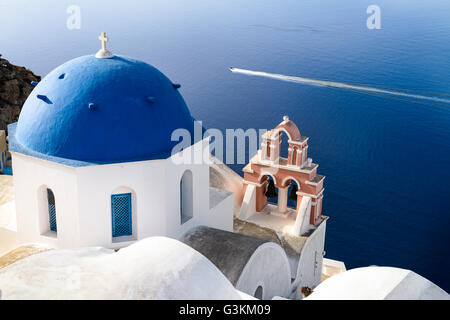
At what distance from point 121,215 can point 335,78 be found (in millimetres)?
37219

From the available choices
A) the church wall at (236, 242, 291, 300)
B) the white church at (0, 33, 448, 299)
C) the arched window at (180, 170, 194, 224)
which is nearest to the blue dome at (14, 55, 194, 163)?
the white church at (0, 33, 448, 299)

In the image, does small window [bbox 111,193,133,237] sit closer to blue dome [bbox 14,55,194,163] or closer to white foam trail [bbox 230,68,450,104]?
blue dome [bbox 14,55,194,163]

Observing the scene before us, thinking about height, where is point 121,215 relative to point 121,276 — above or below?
below

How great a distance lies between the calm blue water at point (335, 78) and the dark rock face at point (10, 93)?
13391 millimetres

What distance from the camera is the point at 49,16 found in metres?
82.8

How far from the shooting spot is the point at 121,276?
6312 millimetres

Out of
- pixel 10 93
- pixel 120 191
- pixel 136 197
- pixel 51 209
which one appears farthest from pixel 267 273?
pixel 10 93

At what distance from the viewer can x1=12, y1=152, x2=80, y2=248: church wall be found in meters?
9.66

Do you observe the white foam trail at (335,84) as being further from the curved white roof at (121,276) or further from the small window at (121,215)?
the curved white roof at (121,276)

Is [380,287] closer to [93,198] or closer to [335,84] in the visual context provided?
[93,198]

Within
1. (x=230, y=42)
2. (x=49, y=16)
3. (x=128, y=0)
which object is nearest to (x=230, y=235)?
(x=230, y=42)

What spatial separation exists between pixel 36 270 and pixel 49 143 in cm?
388

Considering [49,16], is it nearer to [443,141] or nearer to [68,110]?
[443,141]

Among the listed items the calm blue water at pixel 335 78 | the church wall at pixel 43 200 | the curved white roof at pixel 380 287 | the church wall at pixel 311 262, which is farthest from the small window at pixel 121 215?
the calm blue water at pixel 335 78
